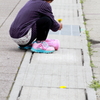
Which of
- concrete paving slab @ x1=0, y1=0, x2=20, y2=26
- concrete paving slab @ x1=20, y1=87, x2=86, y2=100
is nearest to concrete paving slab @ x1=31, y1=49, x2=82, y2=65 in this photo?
concrete paving slab @ x1=20, y1=87, x2=86, y2=100

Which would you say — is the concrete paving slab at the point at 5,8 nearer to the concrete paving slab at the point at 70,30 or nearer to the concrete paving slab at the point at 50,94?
the concrete paving slab at the point at 70,30

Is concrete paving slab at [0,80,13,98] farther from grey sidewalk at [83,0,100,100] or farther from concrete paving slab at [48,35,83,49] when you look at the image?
concrete paving slab at [48,35,83,49]

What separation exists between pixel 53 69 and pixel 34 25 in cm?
108

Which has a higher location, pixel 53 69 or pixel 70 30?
pixel 53 69

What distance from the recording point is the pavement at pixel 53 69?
4914mm

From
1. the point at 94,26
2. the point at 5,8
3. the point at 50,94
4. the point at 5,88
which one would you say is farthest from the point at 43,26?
the point at 5,8

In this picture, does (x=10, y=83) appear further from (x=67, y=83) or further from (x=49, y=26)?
(x=49, y=26)

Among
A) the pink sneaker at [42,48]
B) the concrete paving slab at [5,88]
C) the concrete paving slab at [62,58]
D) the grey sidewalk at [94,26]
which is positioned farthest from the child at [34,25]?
the concrete paving slab at [5,88]

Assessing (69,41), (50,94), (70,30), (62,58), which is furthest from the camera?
(70,30)

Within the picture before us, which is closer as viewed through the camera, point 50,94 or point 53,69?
point 50,94

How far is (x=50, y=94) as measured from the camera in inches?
191

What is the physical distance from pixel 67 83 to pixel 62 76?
285 millimetres

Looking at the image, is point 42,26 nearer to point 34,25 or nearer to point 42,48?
point 34,25

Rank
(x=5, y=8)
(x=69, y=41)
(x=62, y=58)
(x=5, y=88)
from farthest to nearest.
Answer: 1. (x=5, y=8)
2. (x=69, y=41)
3. (x=62, y=58)
4. (x=5, y=88)
